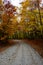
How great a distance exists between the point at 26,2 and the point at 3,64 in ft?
80.9

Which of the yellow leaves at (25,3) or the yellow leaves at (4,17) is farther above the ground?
the yellow leaves at (25,3)

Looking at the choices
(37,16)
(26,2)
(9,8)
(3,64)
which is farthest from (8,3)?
(3,64)

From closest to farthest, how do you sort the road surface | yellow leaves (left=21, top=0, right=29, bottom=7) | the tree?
the road surface, the tree, yellow leaves (left=21, top=0, right=29, bottom=7)

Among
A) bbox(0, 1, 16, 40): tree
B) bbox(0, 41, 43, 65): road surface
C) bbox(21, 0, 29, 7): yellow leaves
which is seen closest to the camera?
bbox(0, 41, 43, 65): road surface

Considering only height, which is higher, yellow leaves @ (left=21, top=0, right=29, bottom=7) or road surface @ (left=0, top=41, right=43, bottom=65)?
yellow leaves @ (left=21, top=0, right=29, bottom=7)

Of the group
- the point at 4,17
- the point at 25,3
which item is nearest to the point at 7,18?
the point at 4,17

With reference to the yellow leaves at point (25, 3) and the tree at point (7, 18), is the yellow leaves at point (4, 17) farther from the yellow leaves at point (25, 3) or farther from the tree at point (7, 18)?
the yellow leaves at point (25, 3)

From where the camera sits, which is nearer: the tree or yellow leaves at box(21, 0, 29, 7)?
the tree

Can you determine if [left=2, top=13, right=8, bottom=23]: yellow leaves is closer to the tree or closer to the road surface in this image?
the tree

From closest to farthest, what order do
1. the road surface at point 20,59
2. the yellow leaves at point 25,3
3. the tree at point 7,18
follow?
the road surface at point 20,59 → the tree at point 7,18 → the yellow leaves at point 25,3

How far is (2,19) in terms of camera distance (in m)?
32.8

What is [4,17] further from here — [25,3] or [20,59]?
[20,59]

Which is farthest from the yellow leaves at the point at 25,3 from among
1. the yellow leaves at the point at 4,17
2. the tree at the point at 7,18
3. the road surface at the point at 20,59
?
the road surface at the point at 20,59

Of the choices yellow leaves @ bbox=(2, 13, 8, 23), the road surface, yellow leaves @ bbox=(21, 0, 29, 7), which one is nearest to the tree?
yellow leaves @ bbox=(2, 13, 8, 23)
